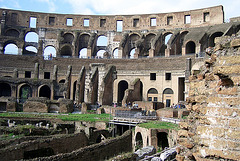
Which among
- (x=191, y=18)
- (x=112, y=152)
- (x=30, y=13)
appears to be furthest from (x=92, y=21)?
(x=112, y=152)

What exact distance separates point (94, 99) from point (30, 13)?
84.5ft

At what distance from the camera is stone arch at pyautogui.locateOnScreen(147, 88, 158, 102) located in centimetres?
3547

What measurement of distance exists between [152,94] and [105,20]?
68.5 ft

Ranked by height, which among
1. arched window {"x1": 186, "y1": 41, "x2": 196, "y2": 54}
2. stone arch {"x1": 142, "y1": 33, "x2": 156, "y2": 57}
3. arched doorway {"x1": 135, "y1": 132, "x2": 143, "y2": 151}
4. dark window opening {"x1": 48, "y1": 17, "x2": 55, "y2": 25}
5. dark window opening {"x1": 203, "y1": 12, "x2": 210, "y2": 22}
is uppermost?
dark window opening {"x1": 48, "y1": 17, "x2": 55, "y2": 25}

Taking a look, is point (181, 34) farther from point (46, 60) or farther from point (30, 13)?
point (30, 13)

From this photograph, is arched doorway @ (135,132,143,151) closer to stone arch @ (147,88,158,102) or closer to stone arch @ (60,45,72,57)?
stone arch @ (147,88,158,102)

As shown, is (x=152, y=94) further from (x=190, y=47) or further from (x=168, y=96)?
(x=190, y=47)

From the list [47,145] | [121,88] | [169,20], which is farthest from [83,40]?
[47,145]

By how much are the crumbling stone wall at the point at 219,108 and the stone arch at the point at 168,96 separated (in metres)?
30.0

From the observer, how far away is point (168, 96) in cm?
3447

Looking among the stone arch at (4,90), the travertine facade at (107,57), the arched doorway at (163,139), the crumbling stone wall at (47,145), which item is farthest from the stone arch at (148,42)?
the crumbling stone wall at (47,145)

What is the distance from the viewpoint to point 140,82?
120ft

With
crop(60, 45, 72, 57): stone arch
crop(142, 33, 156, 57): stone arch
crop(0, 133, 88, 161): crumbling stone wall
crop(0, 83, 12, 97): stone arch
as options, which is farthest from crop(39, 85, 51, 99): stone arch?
crop(0, 133, 88, 161): crumbling stone wall

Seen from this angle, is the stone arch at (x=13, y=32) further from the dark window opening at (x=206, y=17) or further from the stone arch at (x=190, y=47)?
the dark window opening at (x=206, y=17)
